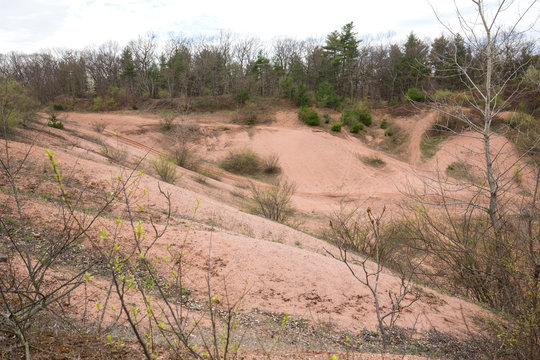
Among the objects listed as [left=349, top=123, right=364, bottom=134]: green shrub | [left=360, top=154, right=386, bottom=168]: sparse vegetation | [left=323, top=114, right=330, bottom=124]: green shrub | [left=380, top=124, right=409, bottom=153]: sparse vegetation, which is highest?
[left=323, top=114, right=330, bottom=124]: green shrub

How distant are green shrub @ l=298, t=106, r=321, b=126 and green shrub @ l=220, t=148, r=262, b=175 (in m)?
11.2

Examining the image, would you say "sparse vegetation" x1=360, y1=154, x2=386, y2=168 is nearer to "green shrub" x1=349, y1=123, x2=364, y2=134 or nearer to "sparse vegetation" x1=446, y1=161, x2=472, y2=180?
"green shrub" x1=349, y1=123, x2=364, y2=134

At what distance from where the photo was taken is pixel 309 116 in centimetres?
3409

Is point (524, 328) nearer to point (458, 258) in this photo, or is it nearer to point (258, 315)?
point (458, 258)

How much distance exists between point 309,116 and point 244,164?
12499mm

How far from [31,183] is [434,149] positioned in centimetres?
2682

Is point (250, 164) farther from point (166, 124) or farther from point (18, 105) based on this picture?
point (18, 105)

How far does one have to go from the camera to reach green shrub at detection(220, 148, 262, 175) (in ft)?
80.0

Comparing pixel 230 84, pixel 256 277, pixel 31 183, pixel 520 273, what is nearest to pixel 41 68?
pixel 230 84

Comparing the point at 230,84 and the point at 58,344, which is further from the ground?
the point at 230,84

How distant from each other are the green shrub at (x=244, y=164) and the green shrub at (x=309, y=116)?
1116 cm

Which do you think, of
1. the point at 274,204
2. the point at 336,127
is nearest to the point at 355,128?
the point at 336,127

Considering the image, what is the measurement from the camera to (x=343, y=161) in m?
25.9

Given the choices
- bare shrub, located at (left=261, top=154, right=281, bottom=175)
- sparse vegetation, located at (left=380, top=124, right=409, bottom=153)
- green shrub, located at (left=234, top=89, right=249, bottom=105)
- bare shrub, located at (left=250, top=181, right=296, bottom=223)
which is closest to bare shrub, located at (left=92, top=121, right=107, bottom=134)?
bare shrub, located at (left=261, top=154, right=281, bottom=175)
